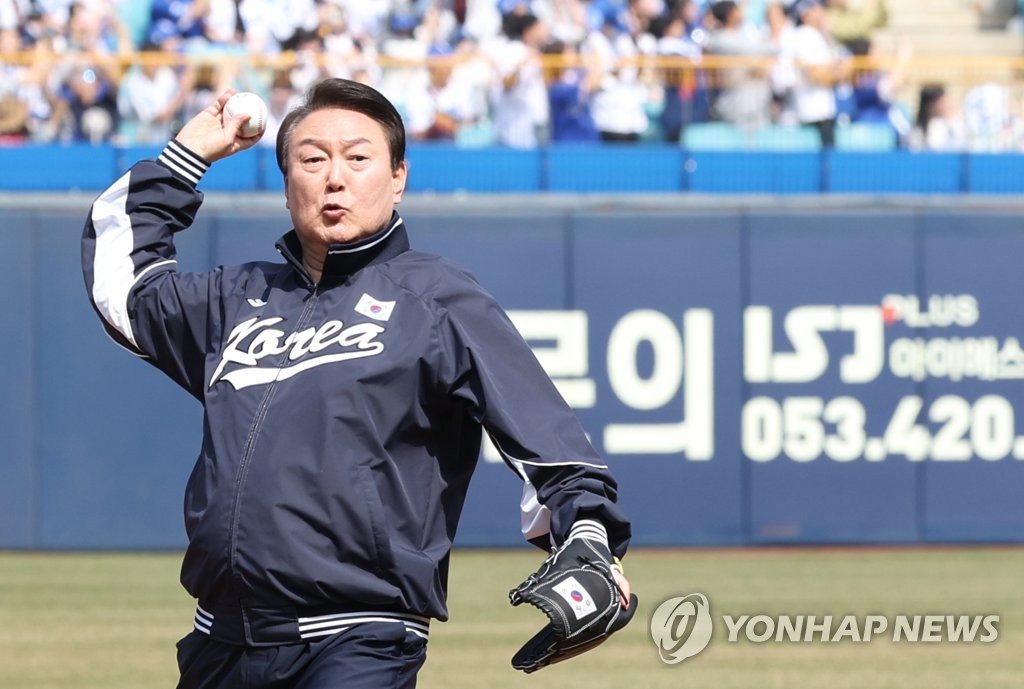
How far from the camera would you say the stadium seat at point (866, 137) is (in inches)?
545

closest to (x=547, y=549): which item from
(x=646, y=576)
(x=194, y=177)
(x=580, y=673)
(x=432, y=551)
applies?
(x=432, y=551)

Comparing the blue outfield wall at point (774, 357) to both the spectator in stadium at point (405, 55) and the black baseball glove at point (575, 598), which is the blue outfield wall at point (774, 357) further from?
the black baseball glove at point (575, 598)

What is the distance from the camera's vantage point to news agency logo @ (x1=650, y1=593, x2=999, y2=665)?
8375 mm

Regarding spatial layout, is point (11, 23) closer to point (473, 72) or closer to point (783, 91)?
point (473, 72)

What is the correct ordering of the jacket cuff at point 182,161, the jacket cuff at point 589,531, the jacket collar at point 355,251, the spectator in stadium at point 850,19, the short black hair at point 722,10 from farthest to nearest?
the spectator in stadium at point 850,19
the short black hair at point 722,10
the jacket cuff at point 182,161
the jacket collar at point 355,251
the jacket cuff at point 589,531

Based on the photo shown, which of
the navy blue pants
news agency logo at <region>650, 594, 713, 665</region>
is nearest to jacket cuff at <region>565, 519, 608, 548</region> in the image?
the navy blue pants

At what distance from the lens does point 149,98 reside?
1305 cm

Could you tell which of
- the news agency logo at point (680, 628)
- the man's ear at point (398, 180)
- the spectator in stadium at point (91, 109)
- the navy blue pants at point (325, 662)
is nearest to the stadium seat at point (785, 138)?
the spectator in stadium at point (91, 109)

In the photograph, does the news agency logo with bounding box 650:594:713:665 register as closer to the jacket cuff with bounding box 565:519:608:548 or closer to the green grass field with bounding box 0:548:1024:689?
the green grass field with bounding box 0:548:1024:689

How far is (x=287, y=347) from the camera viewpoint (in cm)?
325

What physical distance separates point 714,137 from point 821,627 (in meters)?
5.81

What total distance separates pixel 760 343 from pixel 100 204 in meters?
9.17

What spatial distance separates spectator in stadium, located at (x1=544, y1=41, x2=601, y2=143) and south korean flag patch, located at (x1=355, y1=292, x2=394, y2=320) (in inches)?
410

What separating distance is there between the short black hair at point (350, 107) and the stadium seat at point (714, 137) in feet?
33.7
